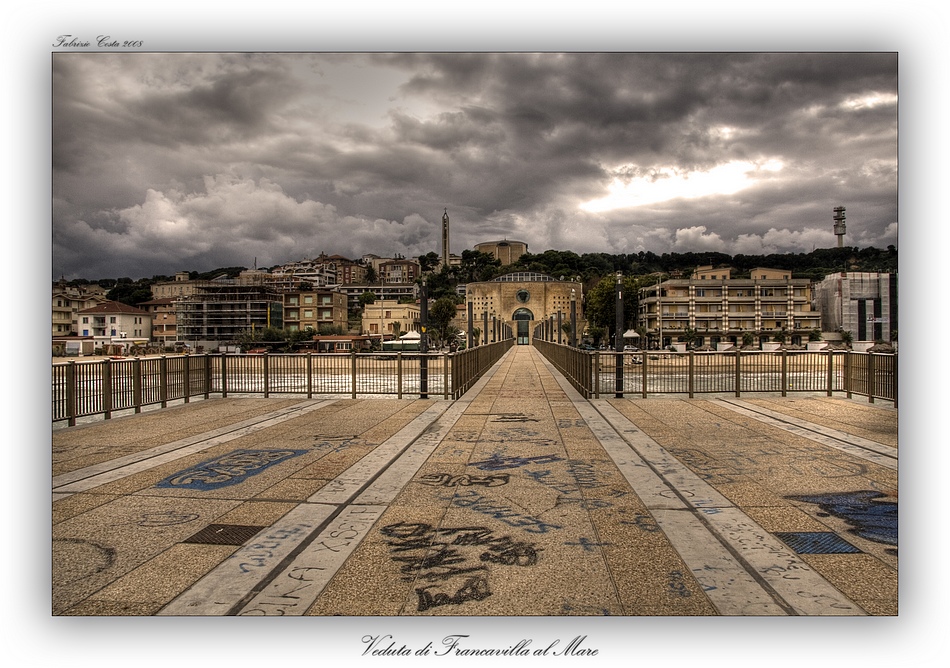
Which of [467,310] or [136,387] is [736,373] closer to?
[136,387]

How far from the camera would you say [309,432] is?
8211 mm

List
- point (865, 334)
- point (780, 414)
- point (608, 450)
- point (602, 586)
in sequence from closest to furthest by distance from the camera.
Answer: point (602, 586), point (865, 334), point (608, 450), point (780, 414)

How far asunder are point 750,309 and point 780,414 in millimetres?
64884

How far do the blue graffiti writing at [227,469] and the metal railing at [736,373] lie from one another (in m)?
7.99

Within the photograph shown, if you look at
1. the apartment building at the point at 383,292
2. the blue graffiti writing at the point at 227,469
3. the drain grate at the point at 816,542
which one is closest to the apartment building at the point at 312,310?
the apartment building at the point at 383,292

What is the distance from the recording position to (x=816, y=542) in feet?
11.6

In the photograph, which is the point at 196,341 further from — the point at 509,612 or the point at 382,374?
the point at 509,612

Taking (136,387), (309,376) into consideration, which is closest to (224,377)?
(309,376)

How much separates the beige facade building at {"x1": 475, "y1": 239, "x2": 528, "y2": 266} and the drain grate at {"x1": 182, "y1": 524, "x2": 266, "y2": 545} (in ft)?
489

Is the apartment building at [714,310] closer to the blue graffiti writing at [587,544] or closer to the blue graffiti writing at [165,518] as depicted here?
the blue graffiti writing at [587,544]

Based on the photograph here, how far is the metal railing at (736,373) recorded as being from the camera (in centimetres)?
1194

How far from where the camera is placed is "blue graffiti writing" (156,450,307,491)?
5180 millimetres
